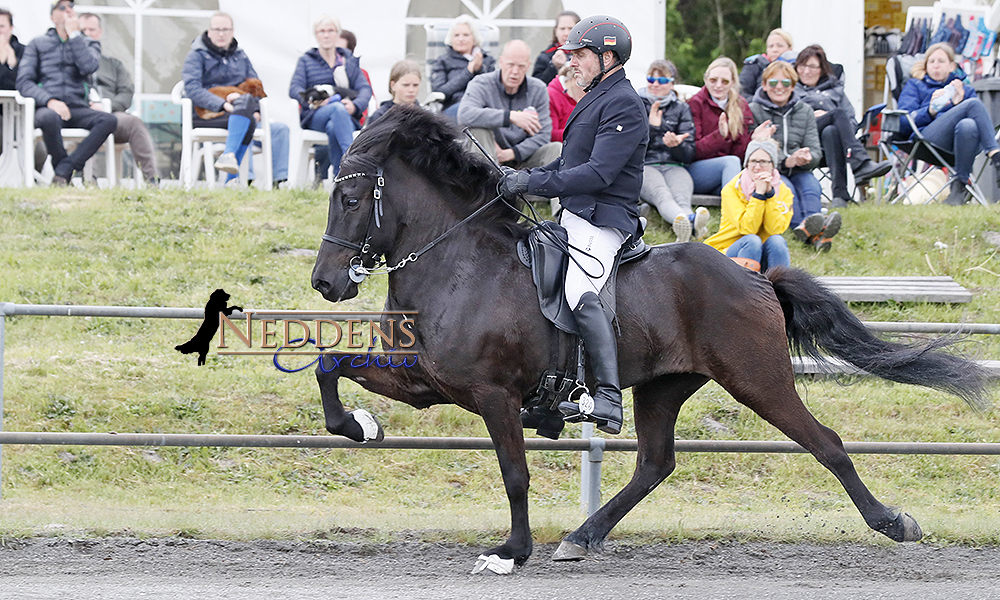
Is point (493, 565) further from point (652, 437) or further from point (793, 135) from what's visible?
point (793, 135)

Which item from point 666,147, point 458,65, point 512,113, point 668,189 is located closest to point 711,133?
point 666,147

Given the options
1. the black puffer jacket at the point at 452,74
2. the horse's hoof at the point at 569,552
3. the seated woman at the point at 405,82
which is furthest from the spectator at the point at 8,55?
the horse's hoof at the point at 569,552

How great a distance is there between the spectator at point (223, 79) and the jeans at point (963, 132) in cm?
701

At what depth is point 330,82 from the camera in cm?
1173

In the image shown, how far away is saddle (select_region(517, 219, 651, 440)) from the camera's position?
5.53 metres

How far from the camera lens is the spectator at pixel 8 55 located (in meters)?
11.6

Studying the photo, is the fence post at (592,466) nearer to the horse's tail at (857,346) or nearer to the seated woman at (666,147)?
the horse's tail at (857,346)

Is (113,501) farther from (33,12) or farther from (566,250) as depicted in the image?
(33,12)

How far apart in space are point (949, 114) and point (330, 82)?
20.8ft

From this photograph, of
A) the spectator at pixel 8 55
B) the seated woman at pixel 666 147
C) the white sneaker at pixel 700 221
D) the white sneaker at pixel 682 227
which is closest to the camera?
the white sneaker at pixel 682 227

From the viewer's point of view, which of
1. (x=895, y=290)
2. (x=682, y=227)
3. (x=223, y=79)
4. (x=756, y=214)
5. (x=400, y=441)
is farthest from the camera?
(x=223, y=79)

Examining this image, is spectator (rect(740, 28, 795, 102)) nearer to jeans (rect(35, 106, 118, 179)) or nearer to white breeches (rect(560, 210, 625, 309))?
jeans (rect(35, 106, 118, 179))

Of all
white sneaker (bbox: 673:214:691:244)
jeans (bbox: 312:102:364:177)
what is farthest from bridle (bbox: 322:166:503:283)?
jeans (bbox: 312:102:364:177)

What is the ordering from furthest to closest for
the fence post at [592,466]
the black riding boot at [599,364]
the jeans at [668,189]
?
the jeans at [668,189] < the fence post at [592,466] < the black riding boot at [599,364]
